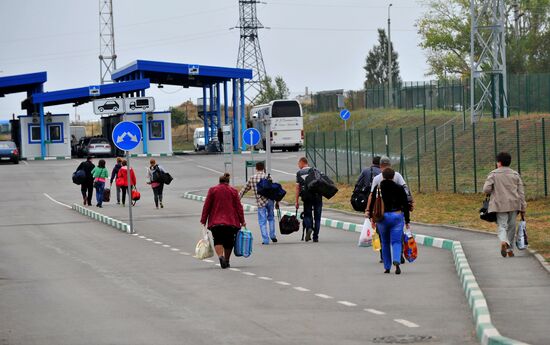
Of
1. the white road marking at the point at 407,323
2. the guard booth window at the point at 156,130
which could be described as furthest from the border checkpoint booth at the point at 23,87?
the white road marking at the point at 407,323

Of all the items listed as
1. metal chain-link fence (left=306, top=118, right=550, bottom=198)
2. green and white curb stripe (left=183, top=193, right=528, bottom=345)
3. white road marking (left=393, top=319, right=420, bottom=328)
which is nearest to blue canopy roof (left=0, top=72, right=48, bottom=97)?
metal chain-link fence (left=306, top=118, right=550, bottom=198)

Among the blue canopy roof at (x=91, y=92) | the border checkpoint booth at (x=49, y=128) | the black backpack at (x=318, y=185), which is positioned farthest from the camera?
the border checkpoint booth at (x=49, y=128)

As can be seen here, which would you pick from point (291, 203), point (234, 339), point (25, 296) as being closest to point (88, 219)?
point (291, 203)

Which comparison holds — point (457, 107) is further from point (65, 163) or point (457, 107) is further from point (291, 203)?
point (291, 203)

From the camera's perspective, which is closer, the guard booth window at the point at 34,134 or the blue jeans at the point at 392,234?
the blue jeans at the point at 392,234

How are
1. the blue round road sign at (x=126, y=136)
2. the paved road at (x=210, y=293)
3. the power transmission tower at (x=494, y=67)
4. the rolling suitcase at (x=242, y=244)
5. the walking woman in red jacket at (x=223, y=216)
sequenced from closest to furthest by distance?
the paved road at (x=210, y=293), the walking woman in red jacket at (x=223, y=216), the rolling suitcase at (x=242, y=244), the blue round road sign at (x=126, y=136), the power transmission tower at (x=494, y=67)

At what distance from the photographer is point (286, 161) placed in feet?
205

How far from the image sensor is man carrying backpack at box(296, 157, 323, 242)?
22562 millimetres

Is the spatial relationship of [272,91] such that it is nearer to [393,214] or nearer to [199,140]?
[199,140]

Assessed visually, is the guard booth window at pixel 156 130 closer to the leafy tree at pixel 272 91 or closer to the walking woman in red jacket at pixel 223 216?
the leafy tree at pixel 272 91

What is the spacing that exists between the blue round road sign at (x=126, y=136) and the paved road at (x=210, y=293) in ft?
6.86

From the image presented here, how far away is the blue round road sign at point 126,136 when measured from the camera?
1075 inches

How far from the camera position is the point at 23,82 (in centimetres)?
7881

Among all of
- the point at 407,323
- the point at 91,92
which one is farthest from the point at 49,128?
the point at 407,323
